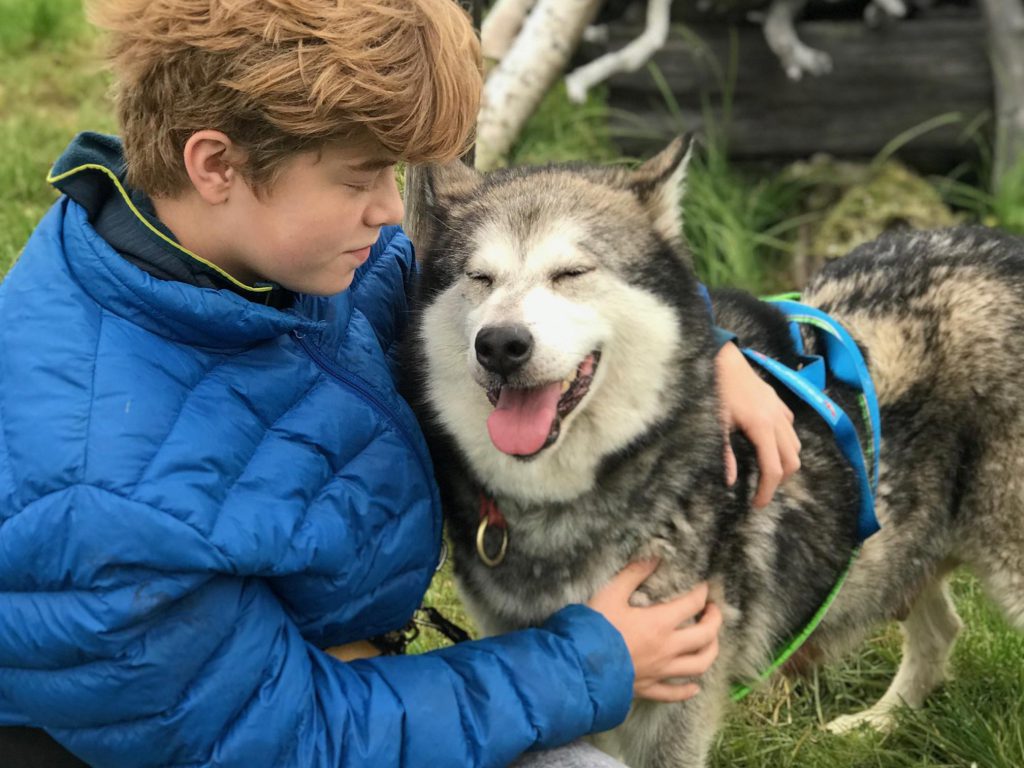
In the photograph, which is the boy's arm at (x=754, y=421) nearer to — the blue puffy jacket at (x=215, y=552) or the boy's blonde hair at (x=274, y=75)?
the blue puffy jacket at (x=215, y=552)

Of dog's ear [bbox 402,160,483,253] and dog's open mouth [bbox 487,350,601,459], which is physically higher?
dog's ear [bbox 402,160,483,253]

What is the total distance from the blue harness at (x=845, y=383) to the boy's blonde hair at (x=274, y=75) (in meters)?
0.96

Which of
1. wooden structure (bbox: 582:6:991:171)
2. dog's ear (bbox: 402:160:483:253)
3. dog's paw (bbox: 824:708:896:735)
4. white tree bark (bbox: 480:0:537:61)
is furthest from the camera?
white tree bark (bbox: 480:0:537:61)

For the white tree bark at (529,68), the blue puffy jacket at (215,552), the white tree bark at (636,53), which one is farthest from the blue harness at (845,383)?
the white tree bark at (636,53)

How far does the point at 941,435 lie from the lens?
8.00 feet

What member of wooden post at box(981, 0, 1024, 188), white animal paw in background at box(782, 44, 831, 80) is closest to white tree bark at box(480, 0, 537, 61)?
white animal paw in background at box(782, 44, 831, 80)

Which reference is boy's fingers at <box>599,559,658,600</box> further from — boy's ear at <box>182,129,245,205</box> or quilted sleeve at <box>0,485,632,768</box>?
boy's ear at <box>182,129,245,205</box>

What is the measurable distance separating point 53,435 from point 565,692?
0.90m

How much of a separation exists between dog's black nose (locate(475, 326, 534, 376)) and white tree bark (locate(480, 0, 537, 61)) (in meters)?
3.84

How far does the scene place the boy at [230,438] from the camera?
1.53 m

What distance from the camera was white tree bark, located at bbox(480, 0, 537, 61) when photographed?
5.42m

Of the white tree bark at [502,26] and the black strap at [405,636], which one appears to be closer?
the black strap at [405,636]

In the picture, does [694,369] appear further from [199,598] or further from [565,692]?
[199,598]

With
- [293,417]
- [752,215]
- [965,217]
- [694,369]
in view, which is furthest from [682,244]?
[965,217]
